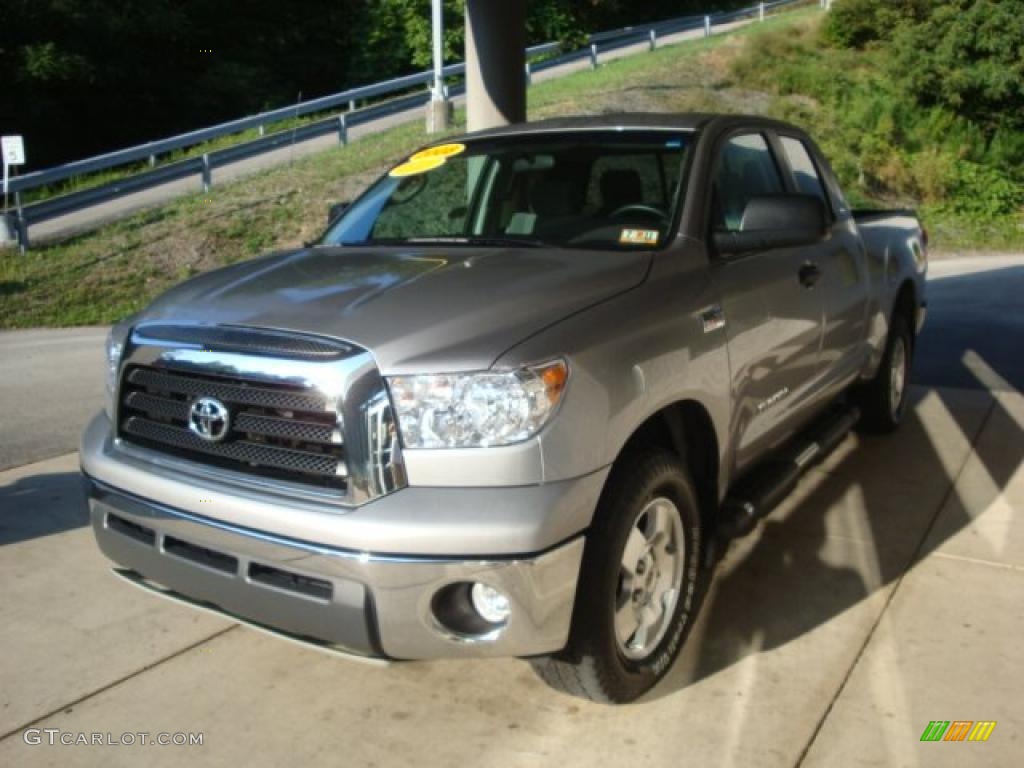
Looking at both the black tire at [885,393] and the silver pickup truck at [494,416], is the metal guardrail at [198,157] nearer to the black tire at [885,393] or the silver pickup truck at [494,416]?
the black tire at [885,393]

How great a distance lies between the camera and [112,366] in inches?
135

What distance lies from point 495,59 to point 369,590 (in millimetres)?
6810

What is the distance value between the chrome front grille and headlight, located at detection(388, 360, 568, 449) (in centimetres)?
20

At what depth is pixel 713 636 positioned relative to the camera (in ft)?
12.1

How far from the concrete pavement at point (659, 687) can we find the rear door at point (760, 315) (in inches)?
26.0

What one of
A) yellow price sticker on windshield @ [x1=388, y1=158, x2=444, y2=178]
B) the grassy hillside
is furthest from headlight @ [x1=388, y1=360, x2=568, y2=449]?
the grassy hillside

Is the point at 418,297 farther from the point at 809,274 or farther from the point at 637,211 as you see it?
the point at 809,274

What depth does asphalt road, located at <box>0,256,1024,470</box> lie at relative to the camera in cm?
646

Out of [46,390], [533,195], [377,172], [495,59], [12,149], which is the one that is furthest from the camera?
[377,172]

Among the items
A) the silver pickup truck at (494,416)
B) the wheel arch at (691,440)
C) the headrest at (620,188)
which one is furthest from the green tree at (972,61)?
the wheel arch at (691,440)

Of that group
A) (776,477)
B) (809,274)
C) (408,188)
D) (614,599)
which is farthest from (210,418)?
(809,274)

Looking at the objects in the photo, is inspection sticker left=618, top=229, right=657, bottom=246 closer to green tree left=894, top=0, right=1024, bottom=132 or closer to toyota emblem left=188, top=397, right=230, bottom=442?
toyota emblem left=188, top=397, right=230, bottom=442

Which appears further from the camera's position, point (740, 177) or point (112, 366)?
point (740, 177)

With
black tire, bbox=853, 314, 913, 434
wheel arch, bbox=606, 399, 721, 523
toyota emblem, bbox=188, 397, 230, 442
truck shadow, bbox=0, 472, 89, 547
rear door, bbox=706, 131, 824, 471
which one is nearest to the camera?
toyota emblem, bbox=188, 397, 230, 442
